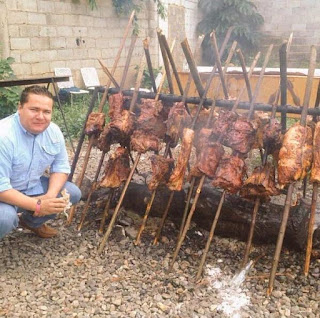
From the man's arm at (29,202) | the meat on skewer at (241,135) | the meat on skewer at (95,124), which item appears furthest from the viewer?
the meat on skewer at (95,124)

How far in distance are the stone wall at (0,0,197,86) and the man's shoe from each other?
632 cm

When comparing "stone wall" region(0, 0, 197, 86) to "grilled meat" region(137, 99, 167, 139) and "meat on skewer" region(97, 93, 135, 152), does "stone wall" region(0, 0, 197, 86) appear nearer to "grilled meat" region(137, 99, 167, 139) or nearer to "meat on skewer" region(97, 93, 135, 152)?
"meat on skewer" region(97, 93, 135, 152)

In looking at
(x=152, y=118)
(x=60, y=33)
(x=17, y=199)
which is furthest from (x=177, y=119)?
(x=60, y=33)

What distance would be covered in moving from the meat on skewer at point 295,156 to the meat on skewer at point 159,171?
1.14 metres

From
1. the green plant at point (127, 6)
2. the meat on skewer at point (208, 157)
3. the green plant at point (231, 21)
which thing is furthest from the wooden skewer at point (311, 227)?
the green plant at point (231, 21)

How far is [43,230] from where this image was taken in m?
3.92

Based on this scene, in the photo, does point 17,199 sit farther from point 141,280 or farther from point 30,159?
point 141,280

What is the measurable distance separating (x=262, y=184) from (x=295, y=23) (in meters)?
14.4

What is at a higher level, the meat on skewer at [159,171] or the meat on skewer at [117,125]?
the meat on skewer at [117,125]

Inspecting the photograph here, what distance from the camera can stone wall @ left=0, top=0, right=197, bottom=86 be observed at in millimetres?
8977

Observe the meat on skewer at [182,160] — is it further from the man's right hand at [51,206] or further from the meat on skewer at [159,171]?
the man's right hand at [51,206]

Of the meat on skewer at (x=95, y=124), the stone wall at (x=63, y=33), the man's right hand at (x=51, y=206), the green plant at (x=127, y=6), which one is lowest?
the man's right hand at (x=51, y=206)

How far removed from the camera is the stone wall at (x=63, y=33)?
8977mm

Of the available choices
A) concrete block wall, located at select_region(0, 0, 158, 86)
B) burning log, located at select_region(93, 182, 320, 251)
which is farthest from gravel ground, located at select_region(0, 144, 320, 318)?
concrete block wall, located at select_region(0, 0, 158, 86)
